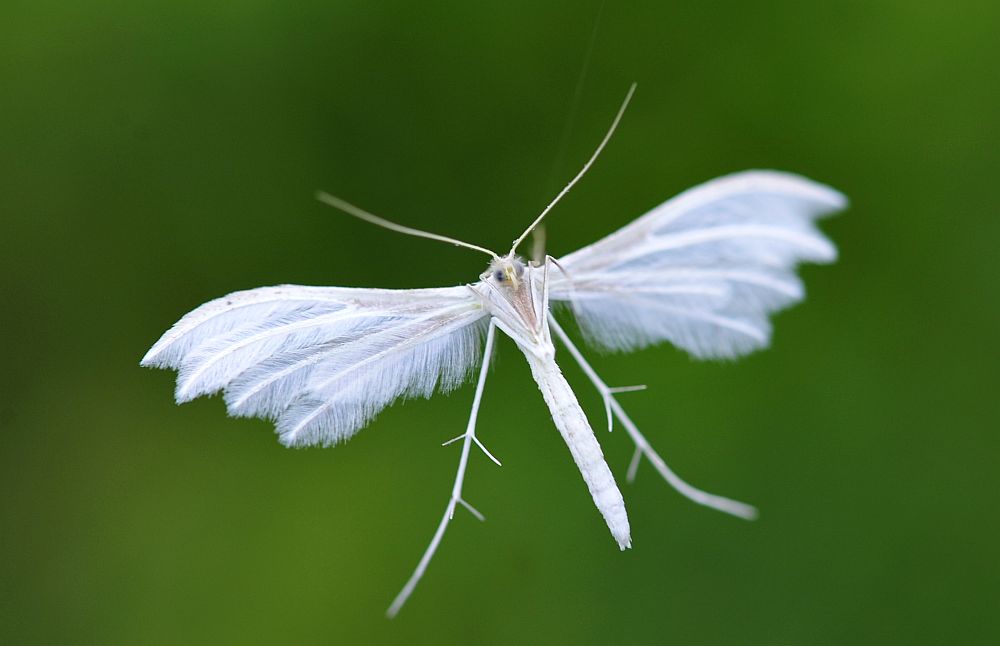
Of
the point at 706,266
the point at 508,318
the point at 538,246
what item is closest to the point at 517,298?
the point at 508,318

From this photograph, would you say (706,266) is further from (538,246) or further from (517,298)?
(517,298)

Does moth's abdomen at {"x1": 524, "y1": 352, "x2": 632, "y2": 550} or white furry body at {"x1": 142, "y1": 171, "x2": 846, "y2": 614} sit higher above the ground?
white furry body at {"x1": 142, "y1": 171, "x2": 846, "y2": 614}

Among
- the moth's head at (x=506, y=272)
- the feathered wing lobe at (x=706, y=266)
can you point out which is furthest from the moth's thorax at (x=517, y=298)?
the feathered wing lobe at (x=706, y=266)

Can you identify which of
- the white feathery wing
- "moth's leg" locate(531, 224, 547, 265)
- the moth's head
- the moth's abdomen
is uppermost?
"moth's leg" locate(531, 224, 547, 265)

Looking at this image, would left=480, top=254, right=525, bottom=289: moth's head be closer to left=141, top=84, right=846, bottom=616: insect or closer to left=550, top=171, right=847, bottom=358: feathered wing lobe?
left=141, top=84, right=846, bottom=616: insect

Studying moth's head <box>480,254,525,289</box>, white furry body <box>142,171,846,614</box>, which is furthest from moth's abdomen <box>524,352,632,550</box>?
moth's head <box>480,254,525,289</box>

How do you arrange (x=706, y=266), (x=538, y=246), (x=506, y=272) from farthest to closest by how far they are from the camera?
(x=706, y=266), (x=538, y=246), (x=506, y=272)

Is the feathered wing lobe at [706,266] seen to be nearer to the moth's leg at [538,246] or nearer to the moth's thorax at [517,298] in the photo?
the moth's leg at [538,246]

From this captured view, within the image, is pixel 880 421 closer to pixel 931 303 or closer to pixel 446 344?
pixel 931 303
